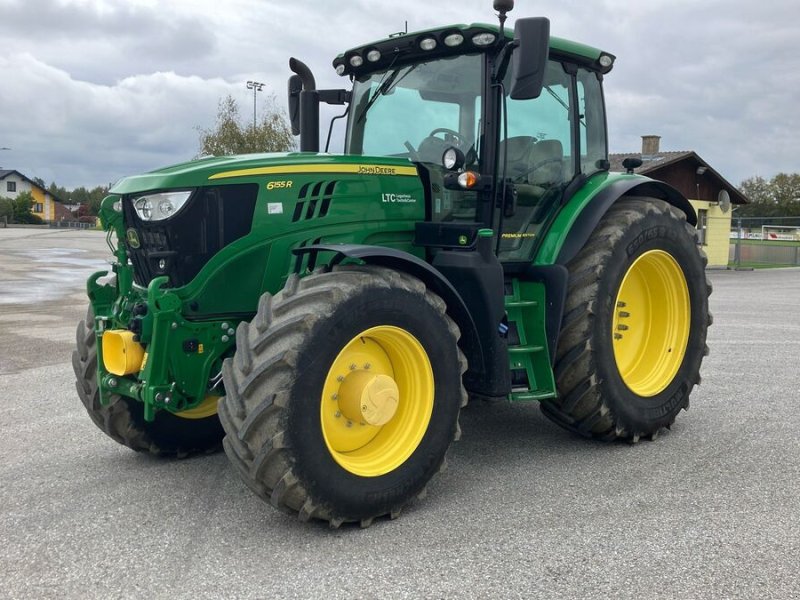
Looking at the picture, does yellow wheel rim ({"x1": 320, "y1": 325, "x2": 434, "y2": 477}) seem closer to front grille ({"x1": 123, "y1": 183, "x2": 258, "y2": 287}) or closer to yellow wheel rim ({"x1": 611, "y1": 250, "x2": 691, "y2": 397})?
front grille ({"x1": 123, "y1": 183, "x2": 258, "y2": 287})

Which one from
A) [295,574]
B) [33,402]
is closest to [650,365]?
[295,574]

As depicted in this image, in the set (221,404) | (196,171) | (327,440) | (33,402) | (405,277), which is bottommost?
(33,402)

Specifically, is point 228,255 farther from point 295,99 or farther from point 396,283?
point 295,99

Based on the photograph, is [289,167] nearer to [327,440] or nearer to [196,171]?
[196,171]

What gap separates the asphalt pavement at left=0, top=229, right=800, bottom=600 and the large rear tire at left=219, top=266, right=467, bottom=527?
0.82 feet

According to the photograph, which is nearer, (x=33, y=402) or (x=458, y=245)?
(x=458, y=245)

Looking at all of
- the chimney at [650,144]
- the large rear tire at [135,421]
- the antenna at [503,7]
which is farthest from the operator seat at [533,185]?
the chimney at [650,144]

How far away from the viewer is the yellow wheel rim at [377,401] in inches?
142

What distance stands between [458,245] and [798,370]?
4.87 metres

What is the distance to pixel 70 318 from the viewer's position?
11.9 meters

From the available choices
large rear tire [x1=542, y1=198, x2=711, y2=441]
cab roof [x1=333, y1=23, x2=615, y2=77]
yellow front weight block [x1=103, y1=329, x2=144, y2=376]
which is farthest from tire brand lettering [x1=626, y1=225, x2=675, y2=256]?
yellow front weight block [x1=103, y1=329, x2=144, y2=376]

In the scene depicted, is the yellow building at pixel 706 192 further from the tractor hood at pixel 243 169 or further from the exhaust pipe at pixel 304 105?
the tractor hood at pixel 243 169

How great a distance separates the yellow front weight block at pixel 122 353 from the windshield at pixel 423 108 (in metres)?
1.95

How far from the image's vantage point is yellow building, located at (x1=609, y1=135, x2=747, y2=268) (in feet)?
92.3
